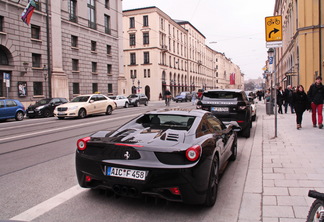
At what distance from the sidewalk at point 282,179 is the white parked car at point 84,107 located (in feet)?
40.4

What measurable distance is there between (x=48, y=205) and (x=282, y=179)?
3.62 metres

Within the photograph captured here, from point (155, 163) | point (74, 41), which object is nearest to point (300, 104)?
point (155, 163)

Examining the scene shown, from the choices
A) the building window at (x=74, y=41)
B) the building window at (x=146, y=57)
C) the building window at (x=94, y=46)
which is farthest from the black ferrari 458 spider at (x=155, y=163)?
the building window at (x=146, y=57)

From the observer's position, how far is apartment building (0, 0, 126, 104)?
24.9 m

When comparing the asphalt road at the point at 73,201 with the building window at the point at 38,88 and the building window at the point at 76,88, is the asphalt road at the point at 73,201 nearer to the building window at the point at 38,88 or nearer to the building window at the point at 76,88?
the building window at the point at 38,88

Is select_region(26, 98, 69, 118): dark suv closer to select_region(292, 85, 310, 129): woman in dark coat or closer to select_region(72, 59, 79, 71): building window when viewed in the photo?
select_region(72, 59, 79, 71): building window

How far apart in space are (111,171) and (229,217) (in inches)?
60.0

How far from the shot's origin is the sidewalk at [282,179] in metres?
3.52

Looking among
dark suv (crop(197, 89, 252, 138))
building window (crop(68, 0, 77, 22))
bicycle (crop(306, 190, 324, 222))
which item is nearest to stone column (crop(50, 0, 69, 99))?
building window (crop(68, 0, 77, 22))

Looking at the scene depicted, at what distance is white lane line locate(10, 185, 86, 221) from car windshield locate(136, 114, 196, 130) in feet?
4.78

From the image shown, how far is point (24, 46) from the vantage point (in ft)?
85.4

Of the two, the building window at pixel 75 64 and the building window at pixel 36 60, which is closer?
the building window at pixel 36 60

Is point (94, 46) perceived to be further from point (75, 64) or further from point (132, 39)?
point (132, 39)

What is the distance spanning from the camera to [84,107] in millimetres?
18188
